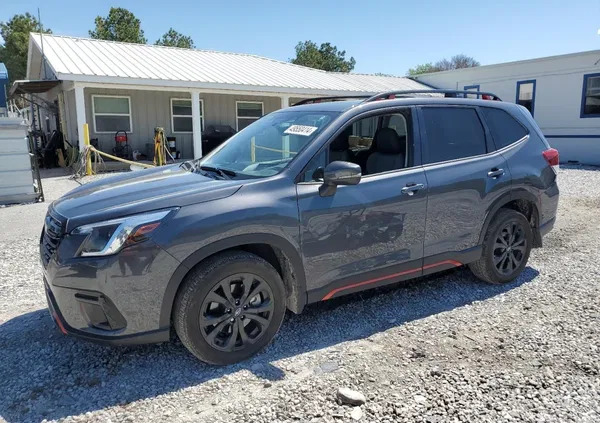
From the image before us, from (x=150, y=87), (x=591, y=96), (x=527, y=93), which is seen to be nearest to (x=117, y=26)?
(x=150, y=87)

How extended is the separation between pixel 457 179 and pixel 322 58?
5782 centimetres

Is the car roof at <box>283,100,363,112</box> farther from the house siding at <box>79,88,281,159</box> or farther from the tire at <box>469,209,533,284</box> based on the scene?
the house siding at <box>79,88,281,159</box>

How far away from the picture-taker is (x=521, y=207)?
15.9 feet

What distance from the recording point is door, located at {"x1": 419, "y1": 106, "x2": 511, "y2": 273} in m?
4.05

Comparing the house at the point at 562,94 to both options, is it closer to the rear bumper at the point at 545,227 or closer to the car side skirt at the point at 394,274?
the rear bumper at the point at 545,227

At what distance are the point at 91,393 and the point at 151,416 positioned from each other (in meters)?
0.49

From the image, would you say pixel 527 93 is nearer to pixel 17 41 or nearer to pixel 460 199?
pixel 460 199

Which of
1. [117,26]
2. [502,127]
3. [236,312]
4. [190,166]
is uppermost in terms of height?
[117,26]

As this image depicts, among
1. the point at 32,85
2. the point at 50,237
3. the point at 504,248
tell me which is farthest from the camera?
the point at 32,85

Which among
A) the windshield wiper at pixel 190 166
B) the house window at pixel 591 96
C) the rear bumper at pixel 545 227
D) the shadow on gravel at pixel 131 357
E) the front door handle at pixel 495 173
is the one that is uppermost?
the house window at pixel 591 96

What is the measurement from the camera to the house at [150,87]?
47.8ft

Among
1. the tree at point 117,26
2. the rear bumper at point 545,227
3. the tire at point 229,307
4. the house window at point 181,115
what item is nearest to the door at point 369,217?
the tire at point 229,307

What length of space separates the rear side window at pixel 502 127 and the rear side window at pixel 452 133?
6.1 inches

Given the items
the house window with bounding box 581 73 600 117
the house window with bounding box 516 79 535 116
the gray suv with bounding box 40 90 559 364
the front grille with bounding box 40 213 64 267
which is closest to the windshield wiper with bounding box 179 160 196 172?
the gray suv with bounding box 40 90 559 364
